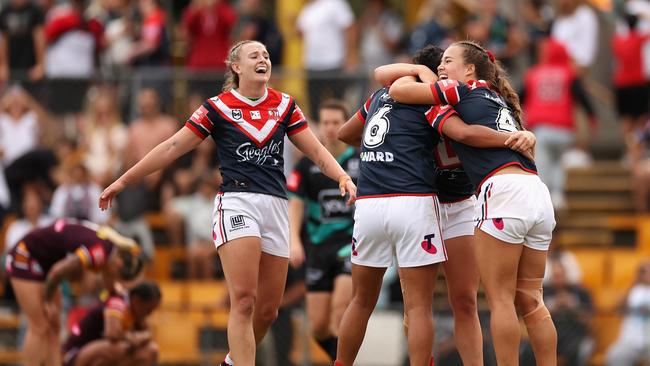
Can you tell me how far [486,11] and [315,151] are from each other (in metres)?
9.77

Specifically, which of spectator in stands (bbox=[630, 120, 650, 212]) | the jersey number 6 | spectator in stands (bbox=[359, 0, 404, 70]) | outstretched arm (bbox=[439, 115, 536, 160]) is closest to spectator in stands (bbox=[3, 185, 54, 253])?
spectator in stands (bbox=[359, 0, 404, 70])

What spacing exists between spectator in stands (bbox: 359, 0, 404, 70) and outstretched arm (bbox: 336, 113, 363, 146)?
9.25 m

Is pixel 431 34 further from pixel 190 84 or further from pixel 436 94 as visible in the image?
pixel 436 94

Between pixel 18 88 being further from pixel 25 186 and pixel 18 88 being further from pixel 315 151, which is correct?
pixel 315 151

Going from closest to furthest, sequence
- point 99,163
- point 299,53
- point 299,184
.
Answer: point 299,184, point 99,163, point 299,53

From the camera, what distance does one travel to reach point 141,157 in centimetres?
1831

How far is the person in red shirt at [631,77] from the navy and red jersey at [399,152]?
10.1 meters

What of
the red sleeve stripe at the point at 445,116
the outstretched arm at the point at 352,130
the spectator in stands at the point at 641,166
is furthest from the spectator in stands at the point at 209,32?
the red sleeve stripe at the point at 445,116

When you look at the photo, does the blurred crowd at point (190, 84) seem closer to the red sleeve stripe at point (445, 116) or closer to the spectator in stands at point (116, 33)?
the spectator in stands at point (116, 33)

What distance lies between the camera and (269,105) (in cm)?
1002

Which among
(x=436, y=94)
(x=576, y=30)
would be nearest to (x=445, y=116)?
(x=436, y=94)

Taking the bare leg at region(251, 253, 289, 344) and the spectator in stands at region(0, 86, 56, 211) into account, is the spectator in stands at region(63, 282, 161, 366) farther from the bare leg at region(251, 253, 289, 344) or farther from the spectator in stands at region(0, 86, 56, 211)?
the spectator in stands at region(0, 86, 56, 211)

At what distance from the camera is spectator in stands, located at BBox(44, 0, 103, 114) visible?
19422mm

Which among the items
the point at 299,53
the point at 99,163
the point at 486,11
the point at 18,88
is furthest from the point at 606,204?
the point at 18,88
